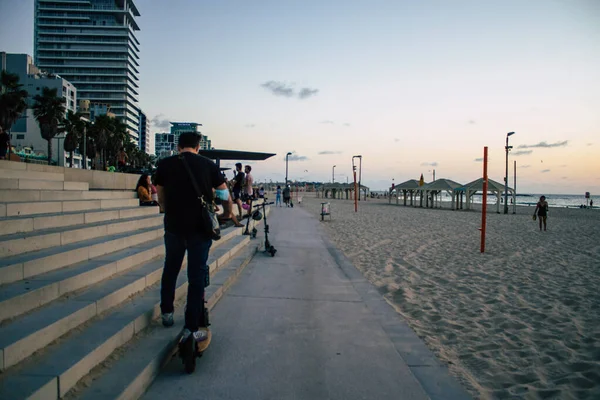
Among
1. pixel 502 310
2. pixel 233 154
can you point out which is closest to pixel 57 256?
pixel 502 310

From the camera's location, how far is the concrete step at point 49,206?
14.1ft

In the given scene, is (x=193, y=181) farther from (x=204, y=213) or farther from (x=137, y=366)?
(x=137, y=366)

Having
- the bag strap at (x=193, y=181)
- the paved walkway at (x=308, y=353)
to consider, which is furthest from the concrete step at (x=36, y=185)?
the bag strap at (x=193, y=181)

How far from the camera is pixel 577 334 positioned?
4.26 m

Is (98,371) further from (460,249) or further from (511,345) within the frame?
(460,249)

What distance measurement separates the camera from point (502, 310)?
5.11 meters

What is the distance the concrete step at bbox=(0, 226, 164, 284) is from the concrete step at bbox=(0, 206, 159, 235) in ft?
1.33

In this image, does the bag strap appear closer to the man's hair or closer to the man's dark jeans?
the man's hair

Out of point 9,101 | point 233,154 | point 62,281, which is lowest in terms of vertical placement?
point 62,281

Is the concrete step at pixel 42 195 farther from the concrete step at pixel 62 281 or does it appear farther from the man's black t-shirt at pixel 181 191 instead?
the man's black t-shirt at pixel 181 191

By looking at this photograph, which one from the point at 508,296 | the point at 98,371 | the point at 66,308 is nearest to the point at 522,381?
the point at 508,296

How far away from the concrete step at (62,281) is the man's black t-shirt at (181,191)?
118 cm

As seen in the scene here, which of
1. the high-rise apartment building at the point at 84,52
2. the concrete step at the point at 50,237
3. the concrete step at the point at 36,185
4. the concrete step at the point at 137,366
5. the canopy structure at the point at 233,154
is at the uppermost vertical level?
the high-rise apartment building at the point at 84,52

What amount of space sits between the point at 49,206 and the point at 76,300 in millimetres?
2398
